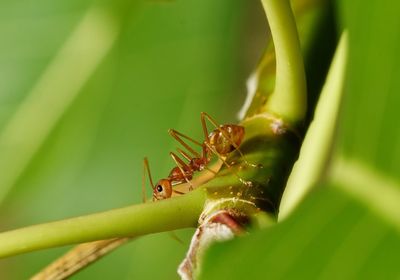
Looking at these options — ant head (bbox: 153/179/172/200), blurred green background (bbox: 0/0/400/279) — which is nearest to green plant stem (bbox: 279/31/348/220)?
ant head (bbox: 153/179/172/200)

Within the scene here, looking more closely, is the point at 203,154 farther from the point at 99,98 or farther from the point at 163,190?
the point at 99,98

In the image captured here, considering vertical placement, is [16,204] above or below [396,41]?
below

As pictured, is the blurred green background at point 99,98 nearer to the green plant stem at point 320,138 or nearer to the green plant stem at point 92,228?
the green plant stem at point 320,138

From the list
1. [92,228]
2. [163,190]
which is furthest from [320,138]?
[92,228]

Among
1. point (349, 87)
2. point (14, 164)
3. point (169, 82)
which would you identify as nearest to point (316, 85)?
point (349, 87)

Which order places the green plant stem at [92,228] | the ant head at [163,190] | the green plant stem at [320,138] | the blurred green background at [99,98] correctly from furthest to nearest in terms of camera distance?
the blurred green background at [99,98] < the ant head at [163,190] < the green plant stem at [320,138] < the green plant stem at [92,228]

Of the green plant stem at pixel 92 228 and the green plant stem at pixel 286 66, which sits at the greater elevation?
the green plant stem at pixel 286 66

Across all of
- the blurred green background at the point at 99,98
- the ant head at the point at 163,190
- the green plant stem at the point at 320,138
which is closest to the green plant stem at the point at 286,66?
the green plant stem at the point at 320,138

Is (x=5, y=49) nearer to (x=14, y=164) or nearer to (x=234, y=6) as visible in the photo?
(x=14, y=164)
